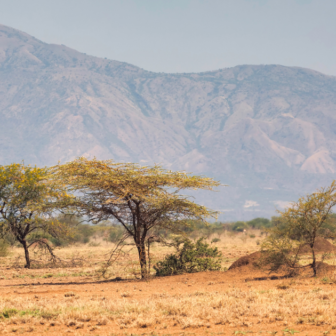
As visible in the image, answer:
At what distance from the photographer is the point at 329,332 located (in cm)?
1020

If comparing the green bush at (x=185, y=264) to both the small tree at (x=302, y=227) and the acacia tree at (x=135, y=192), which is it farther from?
the small tree at (x=302, y=227)

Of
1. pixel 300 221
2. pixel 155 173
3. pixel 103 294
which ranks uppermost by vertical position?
pixel 155 173

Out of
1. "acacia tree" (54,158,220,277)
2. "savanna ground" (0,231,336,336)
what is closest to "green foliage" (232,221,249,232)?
"acacia tree" (54,158,220,277)

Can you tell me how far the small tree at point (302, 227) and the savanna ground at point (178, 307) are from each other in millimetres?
950

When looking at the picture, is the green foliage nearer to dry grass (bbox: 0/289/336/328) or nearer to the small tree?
the small tree

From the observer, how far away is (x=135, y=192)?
62.6ft

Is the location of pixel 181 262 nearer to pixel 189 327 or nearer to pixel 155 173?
pixel 155 173

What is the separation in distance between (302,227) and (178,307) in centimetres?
741

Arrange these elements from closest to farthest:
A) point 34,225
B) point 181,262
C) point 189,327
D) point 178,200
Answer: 1. point 189,327
2. point 178,200
3. point 181,262
4. point 34,225

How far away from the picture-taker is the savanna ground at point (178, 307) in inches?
439

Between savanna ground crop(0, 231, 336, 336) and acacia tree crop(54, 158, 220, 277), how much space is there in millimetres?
3165

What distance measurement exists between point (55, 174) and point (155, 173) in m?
4.26

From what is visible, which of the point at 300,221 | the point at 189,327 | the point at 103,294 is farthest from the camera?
the point at 300,221

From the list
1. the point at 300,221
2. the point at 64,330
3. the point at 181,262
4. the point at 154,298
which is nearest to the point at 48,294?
the point at 154,298
